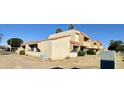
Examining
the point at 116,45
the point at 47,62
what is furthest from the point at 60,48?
the point at 116,45

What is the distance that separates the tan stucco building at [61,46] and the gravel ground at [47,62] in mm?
233

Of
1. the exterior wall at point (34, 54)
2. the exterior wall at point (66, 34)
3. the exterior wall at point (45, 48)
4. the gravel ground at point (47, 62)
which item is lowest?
the gravel ground at point (47, 62)

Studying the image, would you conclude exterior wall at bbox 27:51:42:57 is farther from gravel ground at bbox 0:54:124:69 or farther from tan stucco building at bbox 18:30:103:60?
gravel ground at bbox 0:54:124:69

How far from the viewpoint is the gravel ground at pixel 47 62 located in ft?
26.8

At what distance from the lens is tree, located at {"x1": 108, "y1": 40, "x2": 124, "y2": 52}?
788 cm

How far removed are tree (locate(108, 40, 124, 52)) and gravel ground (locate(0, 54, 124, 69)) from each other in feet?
0.97

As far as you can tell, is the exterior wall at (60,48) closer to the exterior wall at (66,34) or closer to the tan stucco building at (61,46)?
the tan stucco building at (61,46)

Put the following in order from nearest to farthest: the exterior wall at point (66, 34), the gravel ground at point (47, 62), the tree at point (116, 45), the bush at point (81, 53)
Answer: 1. the tree at point (116, 45)
2. the exterior wall at point (66, 34)
3. the gravel ground at point (47, 62)
4. the bush at point (81, 53)

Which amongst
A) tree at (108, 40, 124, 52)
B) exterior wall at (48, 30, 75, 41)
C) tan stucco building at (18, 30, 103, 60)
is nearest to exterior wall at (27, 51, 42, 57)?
tan stucco building at (18, 30, 103, 60)

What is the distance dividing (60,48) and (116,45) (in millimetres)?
1988

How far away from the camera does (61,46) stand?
845cm

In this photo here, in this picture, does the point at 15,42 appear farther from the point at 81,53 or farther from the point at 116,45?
the point at 116,45

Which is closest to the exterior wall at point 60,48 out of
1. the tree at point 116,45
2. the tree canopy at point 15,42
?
the tree canopy at point 15,42
